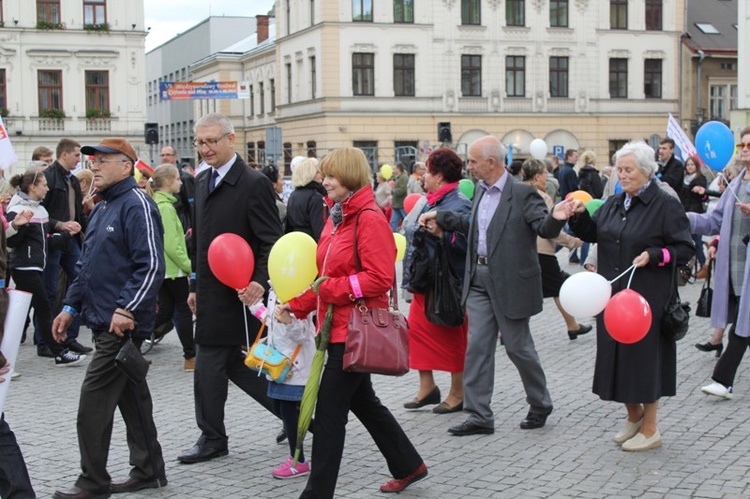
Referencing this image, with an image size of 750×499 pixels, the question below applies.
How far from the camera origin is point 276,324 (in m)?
6.59

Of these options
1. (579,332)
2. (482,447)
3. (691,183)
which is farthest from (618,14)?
(482,447)

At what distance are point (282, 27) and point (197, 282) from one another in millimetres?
50230

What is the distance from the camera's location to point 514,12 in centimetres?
5188

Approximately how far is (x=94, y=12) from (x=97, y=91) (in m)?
3.62

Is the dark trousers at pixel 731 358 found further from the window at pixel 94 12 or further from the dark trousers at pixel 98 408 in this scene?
the window at pixel 94 12

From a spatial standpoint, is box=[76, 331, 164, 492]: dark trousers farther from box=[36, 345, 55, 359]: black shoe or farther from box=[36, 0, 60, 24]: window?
box=[36, 0, 60, 24]: window

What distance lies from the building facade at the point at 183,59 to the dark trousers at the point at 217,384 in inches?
2371

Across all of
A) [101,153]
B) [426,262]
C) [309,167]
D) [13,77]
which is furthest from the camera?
[13,77]

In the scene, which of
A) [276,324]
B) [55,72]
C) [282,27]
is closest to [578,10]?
[282,27]

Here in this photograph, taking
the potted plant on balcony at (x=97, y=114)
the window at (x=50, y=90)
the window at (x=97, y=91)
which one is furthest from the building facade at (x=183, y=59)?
the window at (x=50, y=90)

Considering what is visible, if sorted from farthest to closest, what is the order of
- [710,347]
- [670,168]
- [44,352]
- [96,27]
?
[96,27]
[670,168]
[44,352]
[710,347]

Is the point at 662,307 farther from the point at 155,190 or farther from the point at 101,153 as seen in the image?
the point at 155,190

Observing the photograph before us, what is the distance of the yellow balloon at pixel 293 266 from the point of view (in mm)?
6133

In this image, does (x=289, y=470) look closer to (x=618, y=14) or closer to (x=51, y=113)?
(x=51, y=113)
